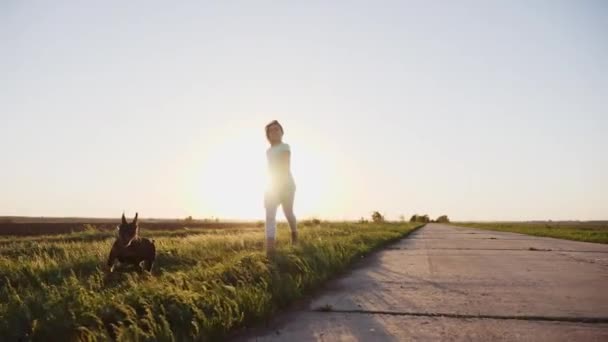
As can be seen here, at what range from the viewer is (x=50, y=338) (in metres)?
3.64

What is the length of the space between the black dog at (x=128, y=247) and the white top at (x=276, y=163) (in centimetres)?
209

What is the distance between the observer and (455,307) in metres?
4.75

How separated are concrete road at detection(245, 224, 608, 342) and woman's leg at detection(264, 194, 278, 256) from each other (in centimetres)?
118

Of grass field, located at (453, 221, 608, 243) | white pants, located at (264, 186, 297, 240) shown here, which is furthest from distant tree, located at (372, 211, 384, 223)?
white pants, located at (264, 186, 297, 240)

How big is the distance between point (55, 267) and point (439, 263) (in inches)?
233

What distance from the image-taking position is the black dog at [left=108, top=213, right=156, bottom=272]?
6691 millimetres

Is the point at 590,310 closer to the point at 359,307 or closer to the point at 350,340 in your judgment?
the point at 359,307

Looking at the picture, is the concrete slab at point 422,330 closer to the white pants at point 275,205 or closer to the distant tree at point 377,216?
the white pants at point 275,205

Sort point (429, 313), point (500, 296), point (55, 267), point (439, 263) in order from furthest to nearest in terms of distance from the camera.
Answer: point (439, 263), point (55, 267), point (500, 296), point (429, 313)

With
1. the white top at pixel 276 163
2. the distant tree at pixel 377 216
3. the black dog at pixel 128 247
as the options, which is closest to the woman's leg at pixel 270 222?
the white top at pixel 276 163

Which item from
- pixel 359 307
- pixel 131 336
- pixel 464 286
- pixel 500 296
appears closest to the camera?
pixel 131 336

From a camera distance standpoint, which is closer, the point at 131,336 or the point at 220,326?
the point at 131,336

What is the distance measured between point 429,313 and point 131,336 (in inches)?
96.4

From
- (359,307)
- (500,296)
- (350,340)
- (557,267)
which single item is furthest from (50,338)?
(557,267)
